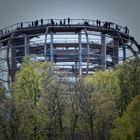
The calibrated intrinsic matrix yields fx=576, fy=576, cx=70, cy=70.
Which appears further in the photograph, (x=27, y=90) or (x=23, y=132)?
(x=27, y=90)

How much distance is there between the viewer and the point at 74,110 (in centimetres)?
5912

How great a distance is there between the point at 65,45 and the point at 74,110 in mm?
27770

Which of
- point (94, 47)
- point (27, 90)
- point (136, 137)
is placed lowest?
point (136, 137)

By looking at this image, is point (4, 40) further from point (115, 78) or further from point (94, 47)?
point (115, 78)

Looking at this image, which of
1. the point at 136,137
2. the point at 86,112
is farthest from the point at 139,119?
the point at 86,112

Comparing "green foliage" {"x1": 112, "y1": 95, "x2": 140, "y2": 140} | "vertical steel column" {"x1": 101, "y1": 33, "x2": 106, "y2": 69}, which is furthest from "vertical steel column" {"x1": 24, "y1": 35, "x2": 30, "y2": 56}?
"green foliage" {"x1": 112, "y1": 95, "x2": 140, "y2": 140}

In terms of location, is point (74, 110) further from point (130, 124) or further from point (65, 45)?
point (65, 45)

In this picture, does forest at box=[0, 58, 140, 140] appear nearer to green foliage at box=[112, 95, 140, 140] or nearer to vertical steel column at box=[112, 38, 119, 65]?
green foliage at box=[112, 95, 140, 140]

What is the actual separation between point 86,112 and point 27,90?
30.0 ft

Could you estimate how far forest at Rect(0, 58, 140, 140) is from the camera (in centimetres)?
5706

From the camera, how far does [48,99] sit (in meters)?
59.6

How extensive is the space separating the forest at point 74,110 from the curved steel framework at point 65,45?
20.2 metres

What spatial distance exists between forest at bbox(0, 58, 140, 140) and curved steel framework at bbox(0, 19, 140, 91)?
20189 millimetres

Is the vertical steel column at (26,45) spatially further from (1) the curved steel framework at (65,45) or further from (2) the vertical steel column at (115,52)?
(2) the vertical steel column at (115,52)
